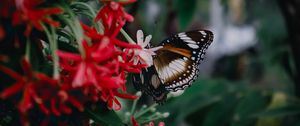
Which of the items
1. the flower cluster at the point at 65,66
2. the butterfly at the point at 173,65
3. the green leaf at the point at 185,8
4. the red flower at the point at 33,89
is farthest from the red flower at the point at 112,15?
the green leaf at the point at 185,8

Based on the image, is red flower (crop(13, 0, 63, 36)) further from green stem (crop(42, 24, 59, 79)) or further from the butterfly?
the butterfly

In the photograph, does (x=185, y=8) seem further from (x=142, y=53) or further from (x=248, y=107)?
(x=142, y=53)

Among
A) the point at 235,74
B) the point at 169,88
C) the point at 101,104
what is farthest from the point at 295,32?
the point at 235,74

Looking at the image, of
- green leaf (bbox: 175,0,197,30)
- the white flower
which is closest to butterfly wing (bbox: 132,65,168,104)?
the white flower

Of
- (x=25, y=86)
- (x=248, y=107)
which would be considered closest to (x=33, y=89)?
(x=25, y=86)

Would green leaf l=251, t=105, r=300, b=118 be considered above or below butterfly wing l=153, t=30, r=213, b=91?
below

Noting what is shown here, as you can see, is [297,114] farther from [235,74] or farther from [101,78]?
[235,74]
